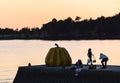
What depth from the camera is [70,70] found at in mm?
41719

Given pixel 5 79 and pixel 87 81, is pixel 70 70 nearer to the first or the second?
pixel 87 81

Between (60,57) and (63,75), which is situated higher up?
(60,57)

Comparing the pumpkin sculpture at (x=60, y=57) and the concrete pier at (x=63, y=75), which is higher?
the pumpkin sculpture at (x=60, y=57)

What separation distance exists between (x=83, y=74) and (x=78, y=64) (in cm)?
163

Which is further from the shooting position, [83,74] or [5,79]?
[5,79]

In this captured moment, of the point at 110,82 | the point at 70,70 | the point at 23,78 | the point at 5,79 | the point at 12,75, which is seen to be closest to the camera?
the point at 110,82

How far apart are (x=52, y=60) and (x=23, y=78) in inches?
97.1

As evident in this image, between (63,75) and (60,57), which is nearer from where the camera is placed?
(63,75)

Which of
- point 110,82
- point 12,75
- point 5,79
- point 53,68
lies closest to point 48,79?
point 53,68

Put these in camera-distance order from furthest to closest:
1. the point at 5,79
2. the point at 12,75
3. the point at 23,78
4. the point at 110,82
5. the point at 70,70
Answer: the point at 12,75 < the point at 5,79 < the point at 23,78 < the point at 70,70 < the point at 110,82

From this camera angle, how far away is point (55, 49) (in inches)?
1785

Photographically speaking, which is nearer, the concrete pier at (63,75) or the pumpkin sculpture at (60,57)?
the concrete pier at (63,75)

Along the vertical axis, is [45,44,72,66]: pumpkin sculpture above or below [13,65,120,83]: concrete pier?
above

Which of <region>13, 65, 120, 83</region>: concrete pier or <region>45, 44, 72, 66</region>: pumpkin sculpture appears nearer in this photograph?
<region>13, 65, 120, 83</region>: concrete pier
